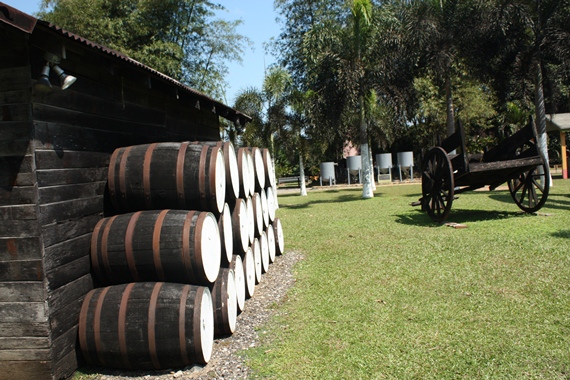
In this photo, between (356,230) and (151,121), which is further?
(356,230)

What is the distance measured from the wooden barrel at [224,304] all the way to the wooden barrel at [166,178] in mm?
800

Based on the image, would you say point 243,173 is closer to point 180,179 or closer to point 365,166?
point 180,179

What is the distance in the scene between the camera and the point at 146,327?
3.81m

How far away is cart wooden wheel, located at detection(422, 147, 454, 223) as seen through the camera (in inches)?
388

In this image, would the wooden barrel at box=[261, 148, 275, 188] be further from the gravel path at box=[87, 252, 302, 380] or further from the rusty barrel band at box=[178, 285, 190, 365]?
the rusty barrel band at box=[178, 285, 190, 365]

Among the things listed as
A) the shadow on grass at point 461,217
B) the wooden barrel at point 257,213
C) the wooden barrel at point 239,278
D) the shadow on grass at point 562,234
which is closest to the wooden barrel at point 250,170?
the wooden barrel at point 257,213

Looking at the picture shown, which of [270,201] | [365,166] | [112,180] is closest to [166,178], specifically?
[112,180]

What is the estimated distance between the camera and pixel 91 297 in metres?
4.07

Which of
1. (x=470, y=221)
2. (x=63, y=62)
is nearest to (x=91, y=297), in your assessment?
(x=63, y=62)

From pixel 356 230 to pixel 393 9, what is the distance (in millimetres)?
13498

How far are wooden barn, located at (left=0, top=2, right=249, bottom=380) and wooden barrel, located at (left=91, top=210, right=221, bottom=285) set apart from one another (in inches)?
9.1

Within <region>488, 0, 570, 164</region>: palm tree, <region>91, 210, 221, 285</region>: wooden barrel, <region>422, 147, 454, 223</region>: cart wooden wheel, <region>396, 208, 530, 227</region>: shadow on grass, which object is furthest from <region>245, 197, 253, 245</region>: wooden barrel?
<region>488, 0, 570, 164</region>: palm tree

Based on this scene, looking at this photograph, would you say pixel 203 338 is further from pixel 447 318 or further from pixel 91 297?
pixel 447 318

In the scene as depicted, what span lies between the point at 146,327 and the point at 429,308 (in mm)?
3104
